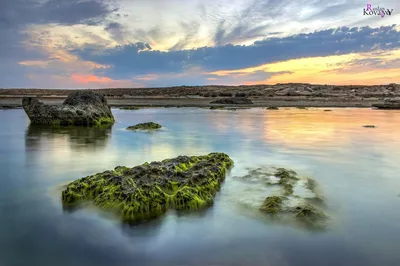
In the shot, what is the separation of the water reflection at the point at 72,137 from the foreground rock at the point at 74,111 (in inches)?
34.1

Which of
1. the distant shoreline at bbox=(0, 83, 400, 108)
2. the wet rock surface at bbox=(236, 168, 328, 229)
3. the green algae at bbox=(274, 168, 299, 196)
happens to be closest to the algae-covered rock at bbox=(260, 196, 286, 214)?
the wet rock surface at bbox=(236, 168, 328, 229)

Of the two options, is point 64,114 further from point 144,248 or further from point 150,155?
point 144,248

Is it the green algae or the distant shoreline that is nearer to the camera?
the green algae

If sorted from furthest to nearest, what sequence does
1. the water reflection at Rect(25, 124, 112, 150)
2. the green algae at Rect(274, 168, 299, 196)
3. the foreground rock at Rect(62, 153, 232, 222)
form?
the water reflection at Rect(25, 124, 112, 150) < the green algae at Rect(274, 168, 299, 196) < the foreground rock at Rect(62, 153, 232, 222)

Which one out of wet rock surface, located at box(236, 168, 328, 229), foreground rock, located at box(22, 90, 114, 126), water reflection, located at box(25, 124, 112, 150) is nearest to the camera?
wet rock surface, located at box(236, 168, 328, 229)

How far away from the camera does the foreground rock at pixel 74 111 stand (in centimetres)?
1742

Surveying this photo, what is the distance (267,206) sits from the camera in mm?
5320

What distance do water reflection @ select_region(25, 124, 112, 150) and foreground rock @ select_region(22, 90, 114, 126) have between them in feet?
2.84

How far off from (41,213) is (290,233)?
11.7 ft

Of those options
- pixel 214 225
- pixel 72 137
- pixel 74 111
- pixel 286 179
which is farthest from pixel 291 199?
pixel 74 111

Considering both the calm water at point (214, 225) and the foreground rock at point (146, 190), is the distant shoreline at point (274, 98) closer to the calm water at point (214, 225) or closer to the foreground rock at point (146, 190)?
the calm water at point (214, 225)

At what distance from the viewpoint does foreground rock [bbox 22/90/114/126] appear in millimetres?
17422

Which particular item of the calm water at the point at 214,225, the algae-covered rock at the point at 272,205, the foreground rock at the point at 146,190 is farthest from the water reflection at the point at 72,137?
the algae-covered rock at the point at 272,205

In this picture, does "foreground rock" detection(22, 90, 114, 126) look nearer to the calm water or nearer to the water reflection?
the water reflection
